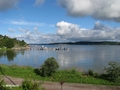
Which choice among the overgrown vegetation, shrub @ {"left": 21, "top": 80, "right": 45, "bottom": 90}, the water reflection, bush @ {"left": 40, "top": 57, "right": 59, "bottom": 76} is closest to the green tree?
the overgrown vegetation

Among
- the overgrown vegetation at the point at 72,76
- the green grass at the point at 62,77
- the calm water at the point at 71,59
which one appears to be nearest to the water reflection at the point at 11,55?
the calm water at the point at 71,59

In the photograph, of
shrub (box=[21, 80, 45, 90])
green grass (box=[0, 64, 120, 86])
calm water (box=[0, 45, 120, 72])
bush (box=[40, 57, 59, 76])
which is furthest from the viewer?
calm water (box=[0, 45, 120, 72])

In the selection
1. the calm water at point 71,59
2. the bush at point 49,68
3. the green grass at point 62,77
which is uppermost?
the bush at point 49,68

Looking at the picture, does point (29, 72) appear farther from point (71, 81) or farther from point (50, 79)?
point (71, 81)

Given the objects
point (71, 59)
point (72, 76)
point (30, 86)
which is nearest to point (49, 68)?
point (72, 76)

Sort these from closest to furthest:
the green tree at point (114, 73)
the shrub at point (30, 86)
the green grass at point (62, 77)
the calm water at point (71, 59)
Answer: the shrub at point (30, 86) < the green grass at point (62, 77) < the green tree at point (114, 73) < the calm water at point (71, 59)

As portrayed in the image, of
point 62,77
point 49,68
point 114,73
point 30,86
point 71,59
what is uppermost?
point 30,86

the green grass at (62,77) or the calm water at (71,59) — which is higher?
the green grass at (62,77)

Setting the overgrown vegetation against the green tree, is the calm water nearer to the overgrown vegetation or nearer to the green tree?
the overgrown vegetation

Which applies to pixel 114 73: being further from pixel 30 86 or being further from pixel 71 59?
pixel 71 59

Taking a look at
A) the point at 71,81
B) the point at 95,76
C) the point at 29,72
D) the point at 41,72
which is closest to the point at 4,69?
the point at 29,72

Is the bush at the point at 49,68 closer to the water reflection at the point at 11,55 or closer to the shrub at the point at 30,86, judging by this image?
the shrub at the point at 30,86

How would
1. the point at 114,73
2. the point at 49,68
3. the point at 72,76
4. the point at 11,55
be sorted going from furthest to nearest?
1. the point at 11,55
2. the point at 49,68
3. the point at 72,76
4. the point at 114,73

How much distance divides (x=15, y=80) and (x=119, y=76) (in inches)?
388
